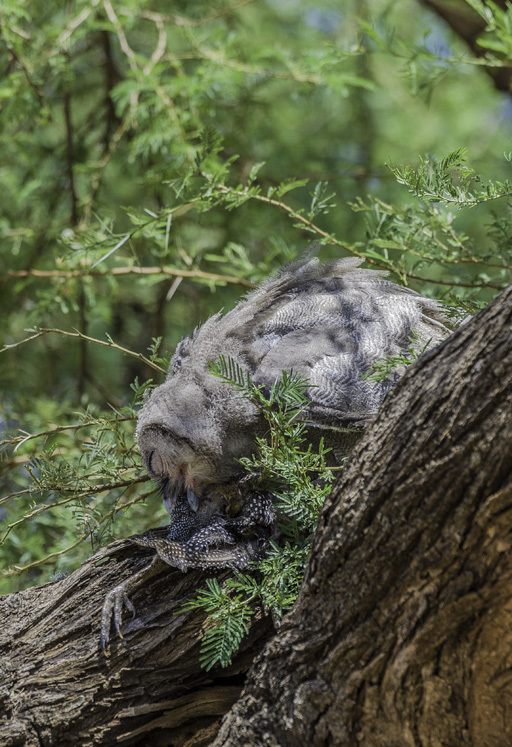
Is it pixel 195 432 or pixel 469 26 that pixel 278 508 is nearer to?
pixel 195 432

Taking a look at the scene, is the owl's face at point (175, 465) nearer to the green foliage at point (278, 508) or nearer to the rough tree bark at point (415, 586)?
the green foliage at point (278, 508)

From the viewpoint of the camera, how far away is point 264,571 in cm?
131

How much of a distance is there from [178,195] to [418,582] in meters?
0.95

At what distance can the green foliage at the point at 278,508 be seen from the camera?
125cm

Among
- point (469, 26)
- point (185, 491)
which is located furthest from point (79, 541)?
point (469, 26)

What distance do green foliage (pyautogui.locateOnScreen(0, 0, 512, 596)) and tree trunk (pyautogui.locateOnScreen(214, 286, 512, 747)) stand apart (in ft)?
0.64

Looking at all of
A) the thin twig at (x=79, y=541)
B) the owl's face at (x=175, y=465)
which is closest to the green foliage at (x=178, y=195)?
the thin twig at (x=79, y=541)

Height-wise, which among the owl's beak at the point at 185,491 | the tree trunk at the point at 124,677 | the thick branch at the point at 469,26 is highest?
the thick branch at the point at 469,26

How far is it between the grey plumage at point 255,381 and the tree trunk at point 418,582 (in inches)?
11.4

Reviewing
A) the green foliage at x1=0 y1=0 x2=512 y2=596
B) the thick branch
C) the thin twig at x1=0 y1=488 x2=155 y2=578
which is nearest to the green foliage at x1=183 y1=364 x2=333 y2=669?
the green foliage at x1=0 y1=0 x2=512 y2=596

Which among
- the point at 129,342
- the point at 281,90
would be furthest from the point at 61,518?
the point at 281,90

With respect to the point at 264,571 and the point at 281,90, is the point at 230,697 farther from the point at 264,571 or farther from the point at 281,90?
the point at 281,90

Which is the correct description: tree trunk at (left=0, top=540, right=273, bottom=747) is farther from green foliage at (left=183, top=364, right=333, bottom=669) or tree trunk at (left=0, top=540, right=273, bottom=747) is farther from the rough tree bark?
the rough tree bark

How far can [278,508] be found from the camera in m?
1.37
